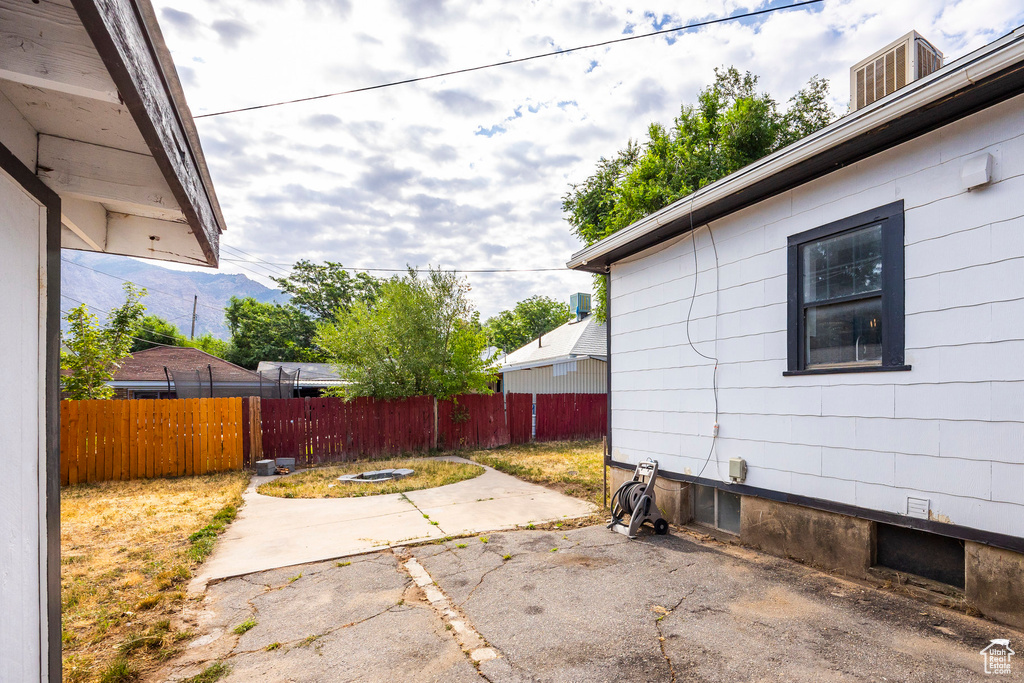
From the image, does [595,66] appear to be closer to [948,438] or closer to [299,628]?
[948,438]

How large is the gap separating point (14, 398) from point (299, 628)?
7.51 feet

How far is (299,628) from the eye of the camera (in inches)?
125

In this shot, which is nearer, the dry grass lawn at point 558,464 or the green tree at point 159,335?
the dry grass lawn at point 558,464

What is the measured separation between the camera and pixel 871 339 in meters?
3.73

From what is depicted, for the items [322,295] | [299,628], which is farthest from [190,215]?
[322,295]

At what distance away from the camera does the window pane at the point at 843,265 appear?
374 centimetres

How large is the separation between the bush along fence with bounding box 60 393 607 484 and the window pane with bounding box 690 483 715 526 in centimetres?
762

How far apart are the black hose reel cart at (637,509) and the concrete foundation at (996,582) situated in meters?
2.38

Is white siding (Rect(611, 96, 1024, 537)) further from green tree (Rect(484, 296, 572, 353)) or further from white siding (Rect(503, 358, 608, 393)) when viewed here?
green tree (Rect(484, 296, 572, 353))

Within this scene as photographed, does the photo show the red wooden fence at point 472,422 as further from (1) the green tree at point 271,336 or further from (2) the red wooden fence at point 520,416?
(1) the green tree at point 271,336

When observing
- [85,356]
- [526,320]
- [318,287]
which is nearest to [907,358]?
[85,356]

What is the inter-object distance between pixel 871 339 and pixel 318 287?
3756cm

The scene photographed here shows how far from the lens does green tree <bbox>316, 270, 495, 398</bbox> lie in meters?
11.2

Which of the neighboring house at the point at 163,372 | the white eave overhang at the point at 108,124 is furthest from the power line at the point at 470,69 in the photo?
the neighboring house at the point at 163,372
